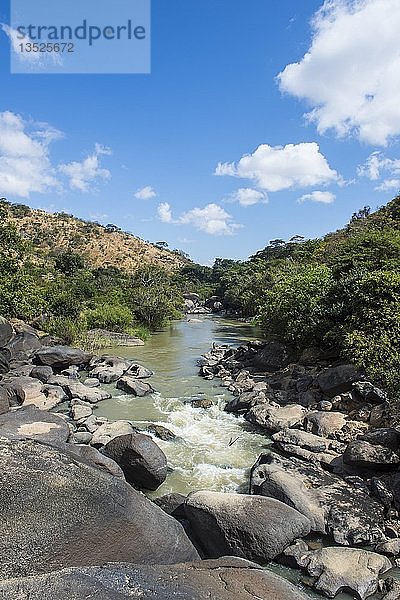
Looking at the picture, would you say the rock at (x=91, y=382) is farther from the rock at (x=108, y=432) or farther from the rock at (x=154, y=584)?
the rock at (x=154, y=584)

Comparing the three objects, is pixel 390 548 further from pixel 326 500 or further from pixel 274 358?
pixel 274 358

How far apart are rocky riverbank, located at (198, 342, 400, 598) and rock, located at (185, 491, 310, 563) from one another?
0.11ft

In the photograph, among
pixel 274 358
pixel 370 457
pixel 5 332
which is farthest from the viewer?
pixel 5 332

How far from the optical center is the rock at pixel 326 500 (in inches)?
348

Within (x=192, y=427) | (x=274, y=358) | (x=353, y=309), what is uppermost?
(x=353, y=309)

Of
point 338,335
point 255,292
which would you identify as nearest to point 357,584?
point 338,335

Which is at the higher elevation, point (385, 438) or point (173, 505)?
point (385, 438)

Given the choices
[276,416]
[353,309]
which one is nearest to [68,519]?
[276,416]

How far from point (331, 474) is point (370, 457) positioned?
104cm

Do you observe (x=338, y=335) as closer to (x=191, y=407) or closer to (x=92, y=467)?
(x=191, y=407)

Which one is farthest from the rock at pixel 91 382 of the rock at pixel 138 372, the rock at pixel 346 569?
the rock at pixel 346 569

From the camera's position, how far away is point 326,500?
9.78 m

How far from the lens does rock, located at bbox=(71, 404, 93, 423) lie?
15172mm

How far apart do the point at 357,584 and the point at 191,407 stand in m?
10.6
